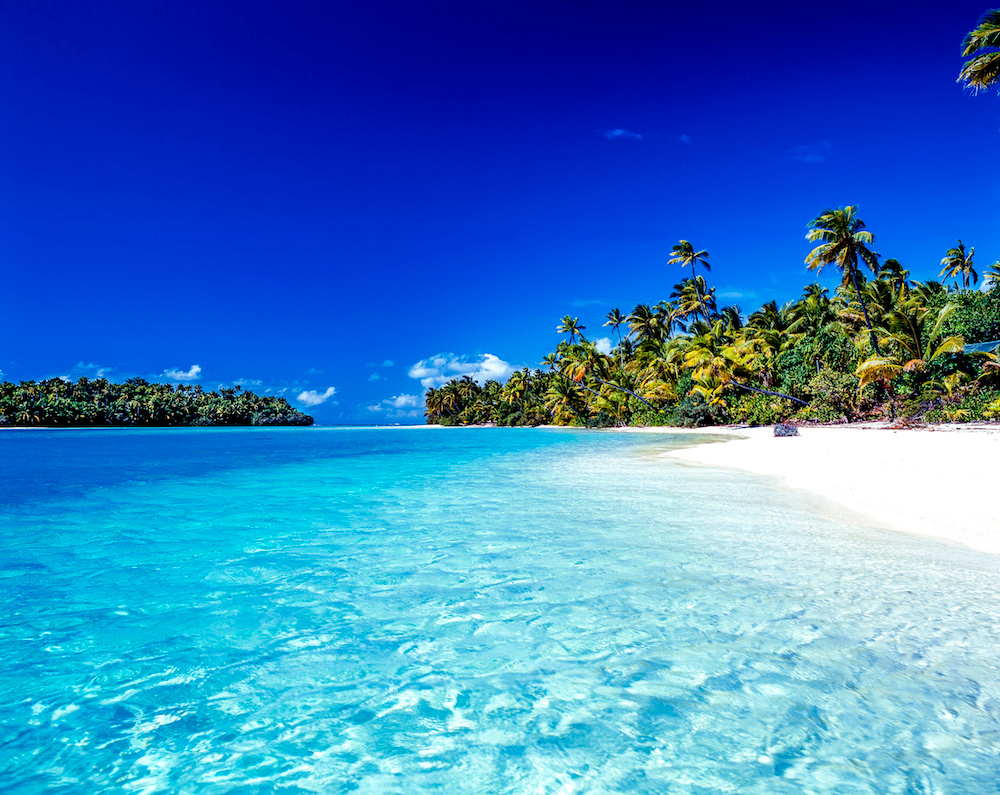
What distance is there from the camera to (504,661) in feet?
11.4

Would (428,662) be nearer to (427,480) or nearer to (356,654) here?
(356,654)

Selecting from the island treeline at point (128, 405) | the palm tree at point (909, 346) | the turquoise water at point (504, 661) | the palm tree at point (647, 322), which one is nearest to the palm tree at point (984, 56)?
the palm tree at point (909, 346)

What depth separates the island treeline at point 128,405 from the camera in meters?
71.9

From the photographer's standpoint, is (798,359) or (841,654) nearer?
(841,654)

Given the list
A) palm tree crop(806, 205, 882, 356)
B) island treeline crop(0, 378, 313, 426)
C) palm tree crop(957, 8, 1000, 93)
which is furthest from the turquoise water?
island treeline crop(0, 378, 313, 426)

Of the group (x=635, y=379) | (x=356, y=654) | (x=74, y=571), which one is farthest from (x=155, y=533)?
(x=635, y=379)

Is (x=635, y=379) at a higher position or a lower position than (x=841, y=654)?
higher

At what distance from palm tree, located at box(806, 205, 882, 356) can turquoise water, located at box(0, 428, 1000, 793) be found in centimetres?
2857

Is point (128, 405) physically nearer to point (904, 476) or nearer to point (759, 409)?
point (759, 409)

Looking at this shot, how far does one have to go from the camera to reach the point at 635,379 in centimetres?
5231

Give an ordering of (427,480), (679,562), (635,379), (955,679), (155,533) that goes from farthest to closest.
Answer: (635,379) < (427,480) < (155,533) < (679,562) < (955,679)

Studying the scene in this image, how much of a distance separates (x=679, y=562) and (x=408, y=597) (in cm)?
281

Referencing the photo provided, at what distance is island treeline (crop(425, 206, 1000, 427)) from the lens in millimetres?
24250

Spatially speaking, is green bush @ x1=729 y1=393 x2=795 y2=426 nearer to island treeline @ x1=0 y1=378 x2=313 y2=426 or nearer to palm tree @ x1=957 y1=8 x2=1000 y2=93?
palm tree @ x1=957 y1=8 x2=1000 y2=93
